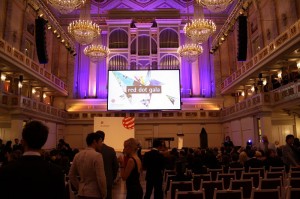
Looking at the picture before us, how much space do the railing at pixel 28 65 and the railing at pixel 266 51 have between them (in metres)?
14.6

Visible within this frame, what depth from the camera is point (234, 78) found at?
23297mm

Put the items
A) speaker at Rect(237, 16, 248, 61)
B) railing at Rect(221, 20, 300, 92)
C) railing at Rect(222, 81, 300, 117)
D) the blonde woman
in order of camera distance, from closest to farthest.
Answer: the blonde woman → railing at Rect(221, 20, 300, 92) → railing at Rect(222, 81, 300, 117) → speaker at Rect(237, 16, 248, 61)

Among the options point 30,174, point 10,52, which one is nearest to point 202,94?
point 10,52

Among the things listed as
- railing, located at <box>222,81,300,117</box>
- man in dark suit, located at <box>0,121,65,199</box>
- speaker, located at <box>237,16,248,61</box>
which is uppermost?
speaker, located at <box>237,16,248,61</box>

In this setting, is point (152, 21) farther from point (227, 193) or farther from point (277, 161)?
point (227, 193)

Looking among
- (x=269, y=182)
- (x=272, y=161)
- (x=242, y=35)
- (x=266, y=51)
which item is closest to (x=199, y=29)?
(x=242, y=35)

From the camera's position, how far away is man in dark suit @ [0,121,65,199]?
5.56ft

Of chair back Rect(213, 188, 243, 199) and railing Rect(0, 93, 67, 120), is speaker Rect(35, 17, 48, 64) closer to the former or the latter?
railing Rect(0, 93, 67, 120)

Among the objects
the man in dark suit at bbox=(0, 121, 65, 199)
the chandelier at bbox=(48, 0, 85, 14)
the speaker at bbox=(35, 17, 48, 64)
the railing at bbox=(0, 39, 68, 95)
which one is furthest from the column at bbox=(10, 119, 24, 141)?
the man in dark suit at bbox=(0, 121, 65, 199)

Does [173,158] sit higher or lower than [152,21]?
lower

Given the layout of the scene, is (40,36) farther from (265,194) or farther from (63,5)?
(265,194)

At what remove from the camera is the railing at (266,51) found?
14.0 metres

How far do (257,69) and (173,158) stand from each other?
1247cm

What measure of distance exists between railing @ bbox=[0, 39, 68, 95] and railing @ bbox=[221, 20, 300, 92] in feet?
47.9
